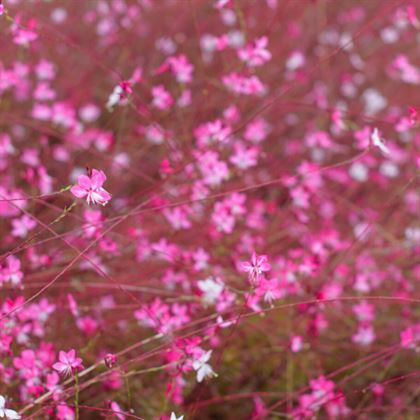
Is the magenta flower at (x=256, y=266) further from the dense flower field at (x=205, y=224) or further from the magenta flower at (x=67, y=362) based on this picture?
the magenta flower at (x=67, y=362)

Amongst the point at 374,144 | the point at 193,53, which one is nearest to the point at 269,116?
the point at 193,53

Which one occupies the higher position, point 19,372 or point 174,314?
point 174,314

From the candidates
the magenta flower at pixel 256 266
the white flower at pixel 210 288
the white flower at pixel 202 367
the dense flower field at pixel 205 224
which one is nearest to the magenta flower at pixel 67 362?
the dense flower field at pixel 205 224

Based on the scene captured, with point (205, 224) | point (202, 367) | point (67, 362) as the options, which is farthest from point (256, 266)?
point (205, 224)

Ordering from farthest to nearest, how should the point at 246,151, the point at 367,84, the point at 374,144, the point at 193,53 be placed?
the point at 367,84
the point at 193,53
the point at 246,151
the point at 374,144

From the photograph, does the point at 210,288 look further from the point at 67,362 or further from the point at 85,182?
the point at 85,182

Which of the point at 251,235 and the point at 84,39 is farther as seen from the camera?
the point at 84,39

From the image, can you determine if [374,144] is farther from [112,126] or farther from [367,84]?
[367,84]
